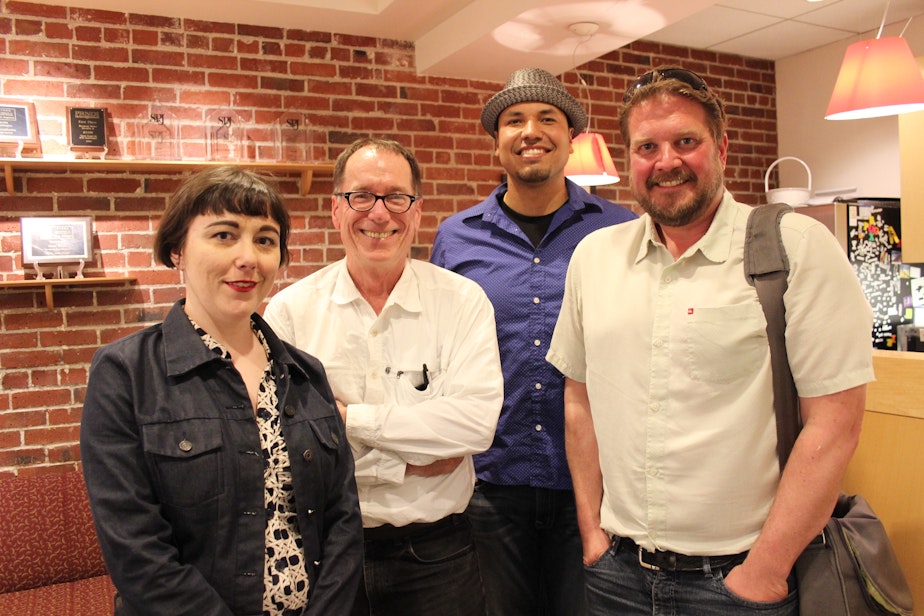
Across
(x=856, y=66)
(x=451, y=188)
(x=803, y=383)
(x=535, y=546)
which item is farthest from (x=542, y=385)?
(x=451, y=188)

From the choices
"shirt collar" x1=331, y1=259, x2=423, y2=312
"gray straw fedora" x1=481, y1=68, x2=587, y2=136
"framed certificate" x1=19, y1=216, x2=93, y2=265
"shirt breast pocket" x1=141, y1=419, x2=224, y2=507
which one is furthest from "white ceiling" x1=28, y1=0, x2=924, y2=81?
"shirt breast pocket" x1=141, y1=419, x2=224, y2=507

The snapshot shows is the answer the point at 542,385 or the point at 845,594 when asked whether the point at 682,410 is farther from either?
the point at 542,385

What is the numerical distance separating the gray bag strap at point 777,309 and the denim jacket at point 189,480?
843 millimetres

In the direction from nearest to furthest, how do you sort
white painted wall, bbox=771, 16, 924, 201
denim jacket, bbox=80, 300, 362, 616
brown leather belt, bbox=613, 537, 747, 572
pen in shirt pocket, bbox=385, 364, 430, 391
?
denim jacket, bbox=80, 300, 362, 616 < brown leather belt, bbox=613, 537, 747, 572 < pen in shirt pocket, bbox=385, 364, 430, 391 < white painted wall, bbox=771, 16, 924, 201

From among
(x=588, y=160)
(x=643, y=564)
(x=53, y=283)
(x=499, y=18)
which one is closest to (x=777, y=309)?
(x=643, y=564)

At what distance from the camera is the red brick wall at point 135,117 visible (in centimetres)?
332

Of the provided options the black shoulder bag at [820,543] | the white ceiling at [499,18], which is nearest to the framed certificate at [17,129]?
the white ceiling at [499,18]

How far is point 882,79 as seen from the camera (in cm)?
295

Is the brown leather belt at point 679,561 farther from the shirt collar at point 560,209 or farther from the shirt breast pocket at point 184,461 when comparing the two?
the shirt collar at point 560,209

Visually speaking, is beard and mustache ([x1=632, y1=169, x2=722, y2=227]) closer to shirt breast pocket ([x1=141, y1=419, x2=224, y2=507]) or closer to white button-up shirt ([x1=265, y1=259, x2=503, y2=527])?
white button-up shirt ([x1=265, y1=259, x2=503, y2=527])

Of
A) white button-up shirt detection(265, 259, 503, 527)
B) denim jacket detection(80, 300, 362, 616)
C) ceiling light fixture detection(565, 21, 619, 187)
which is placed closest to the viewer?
denim jacket detection(80, 300, 362, 616)

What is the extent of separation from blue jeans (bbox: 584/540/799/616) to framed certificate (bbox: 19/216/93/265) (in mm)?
2780

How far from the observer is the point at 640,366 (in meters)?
1.49

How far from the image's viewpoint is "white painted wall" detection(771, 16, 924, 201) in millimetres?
4891
